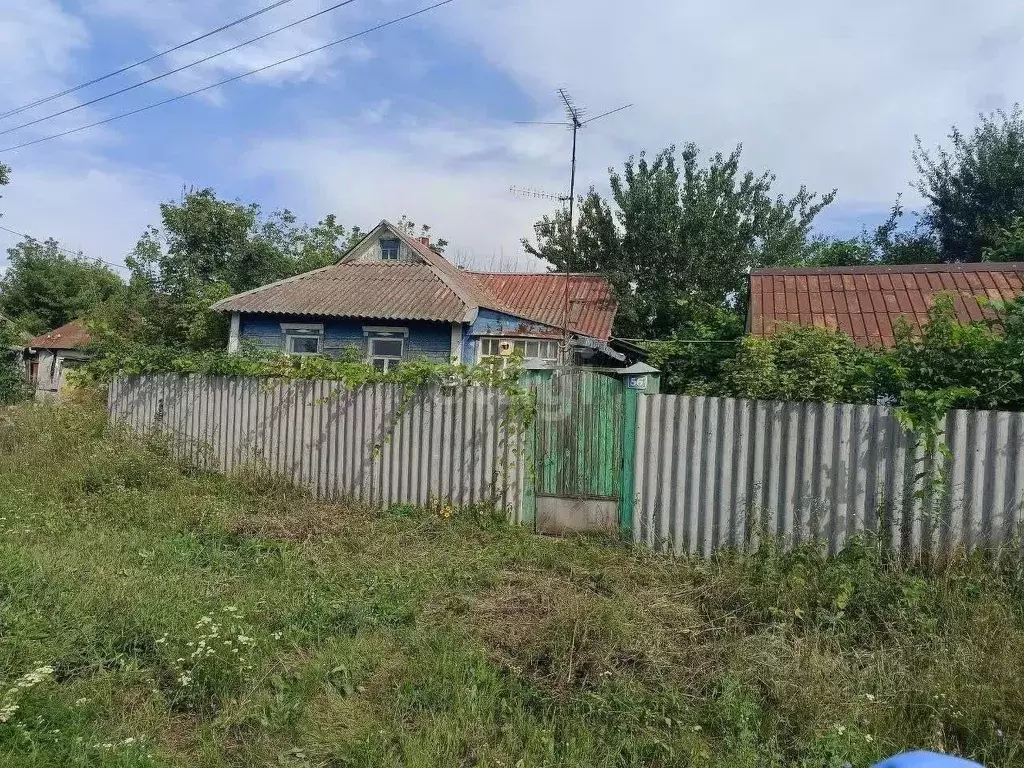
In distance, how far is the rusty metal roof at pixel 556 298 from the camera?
18.4 metres

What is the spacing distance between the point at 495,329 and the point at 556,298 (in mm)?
4037

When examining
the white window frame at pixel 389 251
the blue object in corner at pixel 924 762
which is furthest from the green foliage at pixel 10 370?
the blue object in corner at pixel 924 762

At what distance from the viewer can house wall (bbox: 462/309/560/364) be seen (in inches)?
632

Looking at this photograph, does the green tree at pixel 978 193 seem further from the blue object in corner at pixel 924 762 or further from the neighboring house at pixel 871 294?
the blue object in corner at pixel 924 762

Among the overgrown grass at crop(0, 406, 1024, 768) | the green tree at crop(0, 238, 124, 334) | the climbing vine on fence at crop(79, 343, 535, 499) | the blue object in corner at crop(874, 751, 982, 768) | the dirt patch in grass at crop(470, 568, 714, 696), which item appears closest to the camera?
the blue object in corner at crop(874, 751, 982, 768)

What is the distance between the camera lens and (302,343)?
54.4 feet

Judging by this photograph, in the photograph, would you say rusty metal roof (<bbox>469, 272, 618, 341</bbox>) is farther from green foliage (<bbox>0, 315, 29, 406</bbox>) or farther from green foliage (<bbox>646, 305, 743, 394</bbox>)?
green foliage (<bbox>0, 315, 29, 406</bbox>)

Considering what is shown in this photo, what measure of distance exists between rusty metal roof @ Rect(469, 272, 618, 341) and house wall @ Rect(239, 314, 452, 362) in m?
2.85

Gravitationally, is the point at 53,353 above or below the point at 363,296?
below

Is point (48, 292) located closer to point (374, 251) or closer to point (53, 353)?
point (53, 353)

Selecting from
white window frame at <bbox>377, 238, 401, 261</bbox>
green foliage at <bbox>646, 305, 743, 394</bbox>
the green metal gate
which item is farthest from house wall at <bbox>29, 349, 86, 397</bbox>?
the green metal gate

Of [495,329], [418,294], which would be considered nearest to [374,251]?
[418,294]

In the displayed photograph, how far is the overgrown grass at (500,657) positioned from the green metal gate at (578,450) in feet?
1.48

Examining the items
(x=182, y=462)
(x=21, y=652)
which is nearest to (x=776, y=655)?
(x=21, y=652)
